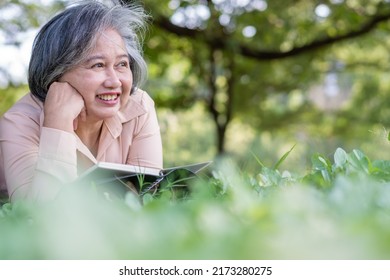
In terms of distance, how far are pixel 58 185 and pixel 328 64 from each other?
32.3ft

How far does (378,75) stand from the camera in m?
12.1

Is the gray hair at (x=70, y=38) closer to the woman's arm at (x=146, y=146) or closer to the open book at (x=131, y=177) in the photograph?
the woman's arm at (x=146, y=146)

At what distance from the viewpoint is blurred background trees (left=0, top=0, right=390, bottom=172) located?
26.4ft

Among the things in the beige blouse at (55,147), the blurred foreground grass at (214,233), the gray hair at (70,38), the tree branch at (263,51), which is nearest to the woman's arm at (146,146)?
the beige blouse at (55,147)

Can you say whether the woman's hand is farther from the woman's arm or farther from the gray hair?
the woman's arm

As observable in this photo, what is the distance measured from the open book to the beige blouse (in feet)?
1.47

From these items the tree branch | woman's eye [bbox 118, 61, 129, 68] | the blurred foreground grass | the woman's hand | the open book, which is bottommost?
the open book

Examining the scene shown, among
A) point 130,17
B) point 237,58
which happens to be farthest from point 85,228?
point 237,58

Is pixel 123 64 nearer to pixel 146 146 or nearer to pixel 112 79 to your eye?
pixel 112 79

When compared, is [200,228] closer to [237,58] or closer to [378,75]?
[237,58]

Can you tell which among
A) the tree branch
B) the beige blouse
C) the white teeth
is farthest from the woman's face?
the tree branch

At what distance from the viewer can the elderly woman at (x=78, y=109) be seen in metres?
2.66

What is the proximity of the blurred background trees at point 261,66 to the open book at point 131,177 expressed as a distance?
3348mm
